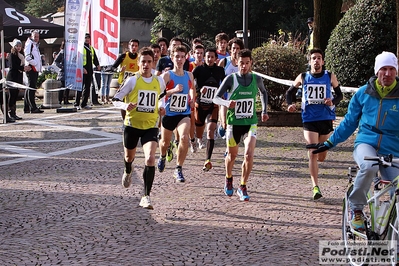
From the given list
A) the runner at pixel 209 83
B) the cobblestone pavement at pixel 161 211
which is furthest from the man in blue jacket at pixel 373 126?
the runner at pixel 209 83

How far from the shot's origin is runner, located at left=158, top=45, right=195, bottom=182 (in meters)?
10.7

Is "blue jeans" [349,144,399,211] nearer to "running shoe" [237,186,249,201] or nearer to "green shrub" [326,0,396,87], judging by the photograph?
"running shoe" [237,186,249,201]

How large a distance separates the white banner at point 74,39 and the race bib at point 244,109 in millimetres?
12332

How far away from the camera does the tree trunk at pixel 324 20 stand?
61.8ft

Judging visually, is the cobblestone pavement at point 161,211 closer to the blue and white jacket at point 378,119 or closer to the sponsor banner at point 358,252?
the sponsor banner at point 358,252

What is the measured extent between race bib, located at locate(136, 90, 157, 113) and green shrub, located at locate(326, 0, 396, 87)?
8.88 m

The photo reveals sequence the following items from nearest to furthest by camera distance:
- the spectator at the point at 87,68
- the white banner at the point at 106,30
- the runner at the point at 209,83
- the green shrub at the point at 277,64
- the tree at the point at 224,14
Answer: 1. the runner at the point at 209,83
2. the green shrub at the point at 277,64
3. the white banner at the point at 106,30
4. the spectator at the point at 87,68
5. the tree at the point at 224,14

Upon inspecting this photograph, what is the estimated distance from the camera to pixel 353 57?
55.5 feet

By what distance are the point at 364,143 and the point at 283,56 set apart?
38.5 feet

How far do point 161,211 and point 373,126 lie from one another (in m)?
3.23

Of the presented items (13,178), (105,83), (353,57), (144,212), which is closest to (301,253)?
(144,212)

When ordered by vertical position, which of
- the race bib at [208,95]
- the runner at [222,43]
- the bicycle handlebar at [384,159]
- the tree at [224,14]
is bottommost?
the bicycle handlebar at [384,159]

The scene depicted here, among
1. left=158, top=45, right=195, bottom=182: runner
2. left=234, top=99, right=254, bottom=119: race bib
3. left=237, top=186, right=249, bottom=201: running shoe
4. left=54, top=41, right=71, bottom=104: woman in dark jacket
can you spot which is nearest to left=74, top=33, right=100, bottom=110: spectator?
left=54, top=41, right=71, bottom=104: woman in dark jacket

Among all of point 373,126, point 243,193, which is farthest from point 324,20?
point 373,126
